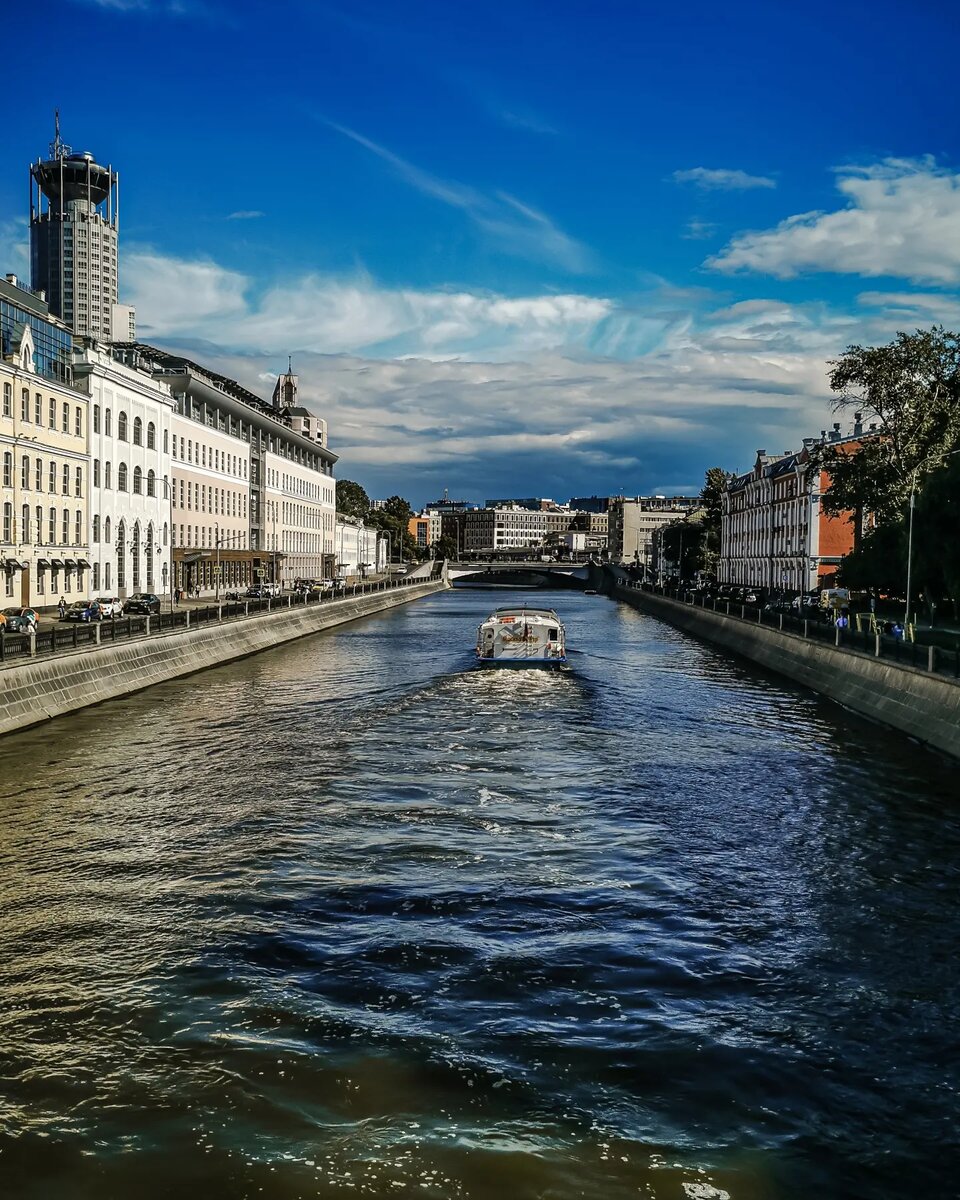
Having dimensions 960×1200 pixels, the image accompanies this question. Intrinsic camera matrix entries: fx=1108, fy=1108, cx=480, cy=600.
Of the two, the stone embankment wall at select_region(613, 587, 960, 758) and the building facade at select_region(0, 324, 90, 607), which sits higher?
the building facade at select_region(0, 324, 90, 607)

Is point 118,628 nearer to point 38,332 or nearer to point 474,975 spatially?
point 38,332

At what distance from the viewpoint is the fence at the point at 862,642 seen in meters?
34.2

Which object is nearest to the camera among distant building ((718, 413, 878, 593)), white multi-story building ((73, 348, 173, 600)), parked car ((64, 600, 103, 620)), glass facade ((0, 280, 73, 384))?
parked car ((64, 600, 103, 620))

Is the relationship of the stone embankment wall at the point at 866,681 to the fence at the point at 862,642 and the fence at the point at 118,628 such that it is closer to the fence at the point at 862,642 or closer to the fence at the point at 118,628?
the fence at the point at 862,642

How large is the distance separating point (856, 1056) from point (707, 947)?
3.61 meters

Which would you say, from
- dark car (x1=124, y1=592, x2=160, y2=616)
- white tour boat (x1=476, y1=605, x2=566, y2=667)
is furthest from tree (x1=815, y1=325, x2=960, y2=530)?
dark car (x1=124, y1=592, x2=160, y2=616)

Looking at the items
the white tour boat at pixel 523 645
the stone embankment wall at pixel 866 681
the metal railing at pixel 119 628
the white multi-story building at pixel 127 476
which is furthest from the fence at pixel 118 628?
the stone embankment wall at pixel 866 681

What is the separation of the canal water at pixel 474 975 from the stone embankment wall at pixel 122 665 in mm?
4136

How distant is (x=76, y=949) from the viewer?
15750mm

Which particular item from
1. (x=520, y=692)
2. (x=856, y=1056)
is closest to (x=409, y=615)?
(x=520, y=692)

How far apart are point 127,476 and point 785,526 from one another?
228 ft

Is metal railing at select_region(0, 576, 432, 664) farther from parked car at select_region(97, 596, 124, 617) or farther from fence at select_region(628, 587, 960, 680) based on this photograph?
fence at select_region(628, 587, 960, 680)

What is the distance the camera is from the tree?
6425 cm

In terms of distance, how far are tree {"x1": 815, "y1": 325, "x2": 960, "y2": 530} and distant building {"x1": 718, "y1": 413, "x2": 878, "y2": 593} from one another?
614 centimetres
